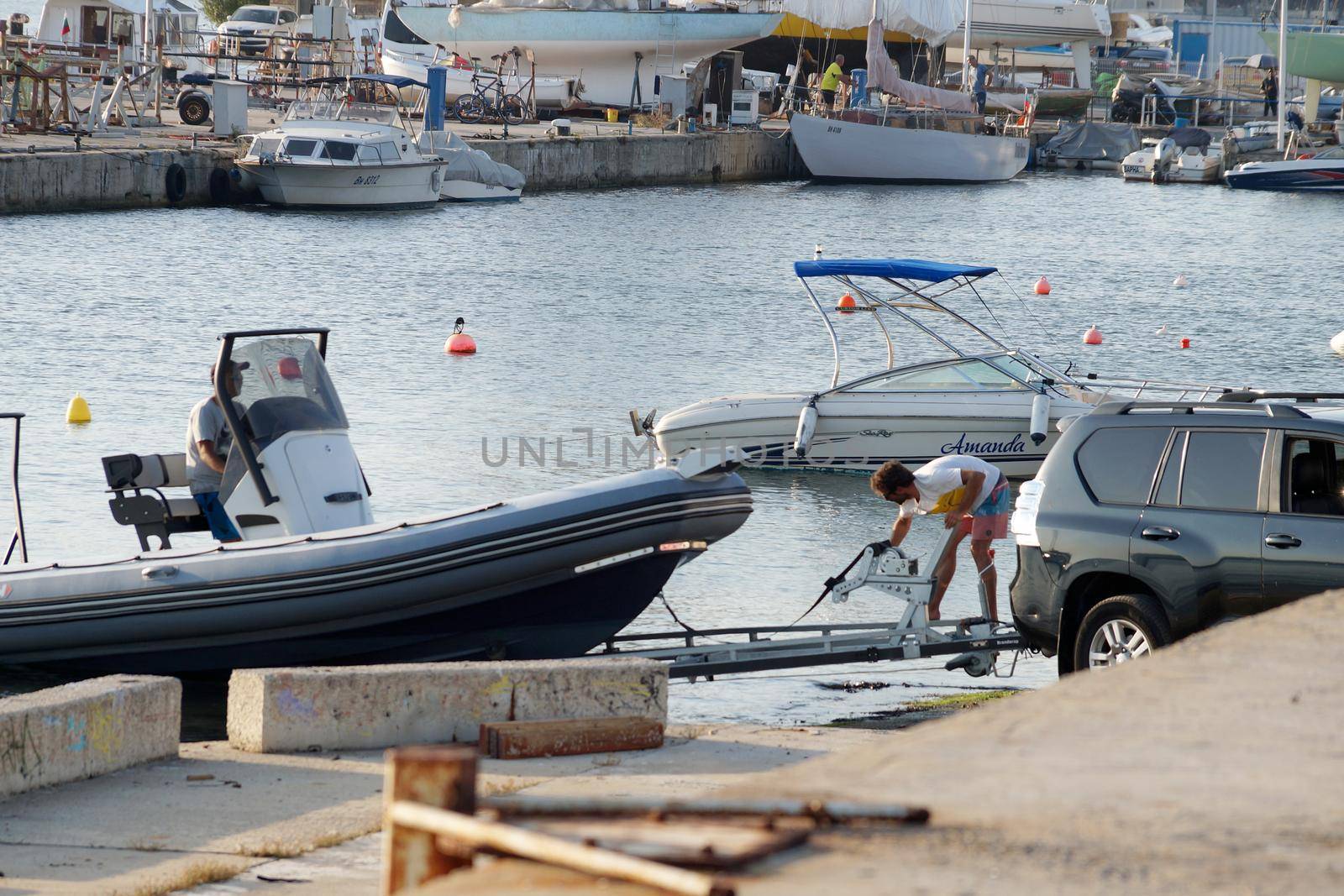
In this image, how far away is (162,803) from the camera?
705cm

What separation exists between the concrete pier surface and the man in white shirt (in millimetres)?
32151

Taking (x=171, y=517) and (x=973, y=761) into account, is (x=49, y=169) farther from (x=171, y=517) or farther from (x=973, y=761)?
(x=973, y=761)

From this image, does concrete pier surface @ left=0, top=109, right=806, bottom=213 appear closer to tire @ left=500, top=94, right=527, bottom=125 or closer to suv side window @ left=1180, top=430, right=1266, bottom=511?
tire @ left=500, top=94, right=527, bottom=125

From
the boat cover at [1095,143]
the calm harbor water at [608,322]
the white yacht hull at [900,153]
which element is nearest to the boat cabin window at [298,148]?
the calm harbor water at [608,322]

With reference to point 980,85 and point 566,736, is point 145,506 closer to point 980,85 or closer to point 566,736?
point 566,736

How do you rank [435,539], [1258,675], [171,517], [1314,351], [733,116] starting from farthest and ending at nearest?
[733,116] → [1314,351] → [171,517] → [435,539] → [1258,675]

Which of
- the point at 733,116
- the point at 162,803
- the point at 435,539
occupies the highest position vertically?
the point at 733,116

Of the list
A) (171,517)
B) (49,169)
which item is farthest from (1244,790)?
(49,169)

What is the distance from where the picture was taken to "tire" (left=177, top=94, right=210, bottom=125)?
49.4 metres

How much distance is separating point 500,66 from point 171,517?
5460cm

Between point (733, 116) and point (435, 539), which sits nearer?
point (435, 539)

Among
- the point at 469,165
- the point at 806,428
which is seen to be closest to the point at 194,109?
the point at 469,165

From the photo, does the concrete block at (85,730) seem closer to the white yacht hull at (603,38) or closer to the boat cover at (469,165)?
the boat cover at (469,165)

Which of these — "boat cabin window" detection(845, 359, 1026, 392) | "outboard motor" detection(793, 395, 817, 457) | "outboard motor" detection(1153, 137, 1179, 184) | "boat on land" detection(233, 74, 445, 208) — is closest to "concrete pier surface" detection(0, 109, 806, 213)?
"boat on land" detection(233, 74, 445, 208)
